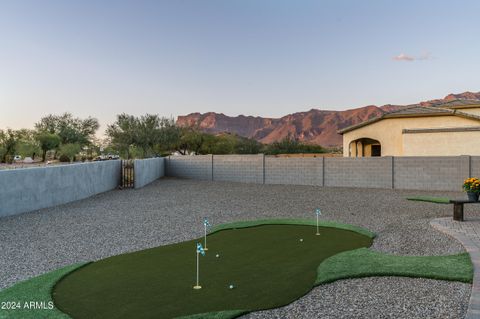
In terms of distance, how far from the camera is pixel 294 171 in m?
20.8

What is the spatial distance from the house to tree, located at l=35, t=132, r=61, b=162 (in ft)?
141

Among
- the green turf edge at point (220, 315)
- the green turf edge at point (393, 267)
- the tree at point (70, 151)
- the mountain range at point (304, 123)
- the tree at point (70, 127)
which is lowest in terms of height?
the green turf edge at point (393, 267)

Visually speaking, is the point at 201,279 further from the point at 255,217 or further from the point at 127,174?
the point at 127,174

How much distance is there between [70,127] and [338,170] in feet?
176

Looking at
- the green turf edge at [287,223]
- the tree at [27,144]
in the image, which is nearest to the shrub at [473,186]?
the green turf edge at [287,223]

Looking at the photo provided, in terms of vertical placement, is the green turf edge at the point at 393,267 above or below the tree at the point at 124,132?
below

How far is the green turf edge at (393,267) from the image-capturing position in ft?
16.7

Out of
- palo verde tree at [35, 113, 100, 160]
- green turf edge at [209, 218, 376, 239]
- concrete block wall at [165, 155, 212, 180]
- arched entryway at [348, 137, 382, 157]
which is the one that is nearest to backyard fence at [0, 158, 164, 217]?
concrete block wall at [165, 155, 212, 180]

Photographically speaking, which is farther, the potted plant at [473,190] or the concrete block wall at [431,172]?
the concrete block wall at [431,172]

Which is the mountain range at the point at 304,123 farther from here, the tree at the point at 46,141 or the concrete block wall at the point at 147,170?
the concrete block wall at the point at 147,170

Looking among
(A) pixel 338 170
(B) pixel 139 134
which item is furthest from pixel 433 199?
(B) pixel 139 134

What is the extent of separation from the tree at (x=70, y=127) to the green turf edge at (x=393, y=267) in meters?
60.0

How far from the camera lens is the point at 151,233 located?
835cm

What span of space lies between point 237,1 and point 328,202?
14483mm
